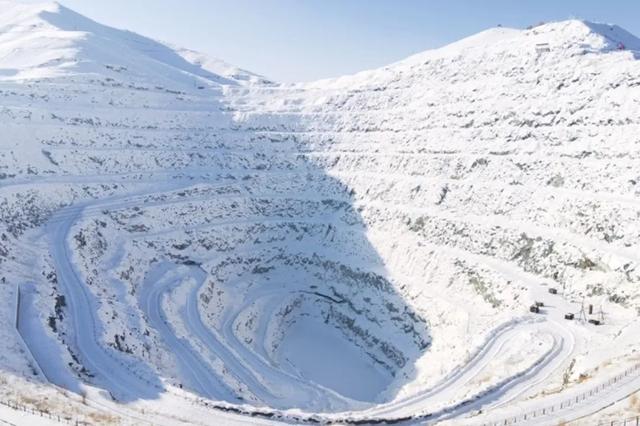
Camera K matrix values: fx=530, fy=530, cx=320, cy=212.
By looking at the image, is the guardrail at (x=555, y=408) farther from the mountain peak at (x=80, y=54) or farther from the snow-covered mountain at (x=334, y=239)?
the mountain peak at (x=80, y=54)

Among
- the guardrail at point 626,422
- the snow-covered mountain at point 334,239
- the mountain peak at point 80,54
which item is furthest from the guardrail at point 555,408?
the mountain peak at point 80,54

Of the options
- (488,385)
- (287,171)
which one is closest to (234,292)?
(287,171)

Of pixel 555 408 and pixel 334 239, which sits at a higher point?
pixel 555 408

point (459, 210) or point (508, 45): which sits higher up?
point (508, 45)

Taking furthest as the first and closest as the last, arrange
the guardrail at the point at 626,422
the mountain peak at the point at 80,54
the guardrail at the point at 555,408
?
the mountain peak at the point at 80,54
the guardrail at the point at 555,408
the guardrail at the point at 626,422

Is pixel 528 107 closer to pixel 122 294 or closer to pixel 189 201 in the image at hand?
pixel 189 201

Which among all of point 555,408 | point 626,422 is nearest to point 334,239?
point 555,408

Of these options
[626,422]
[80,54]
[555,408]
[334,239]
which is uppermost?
[80,54]

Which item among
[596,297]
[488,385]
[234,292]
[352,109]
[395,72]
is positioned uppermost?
[395,72]

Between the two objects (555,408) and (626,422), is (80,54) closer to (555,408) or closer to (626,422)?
(555,408)
